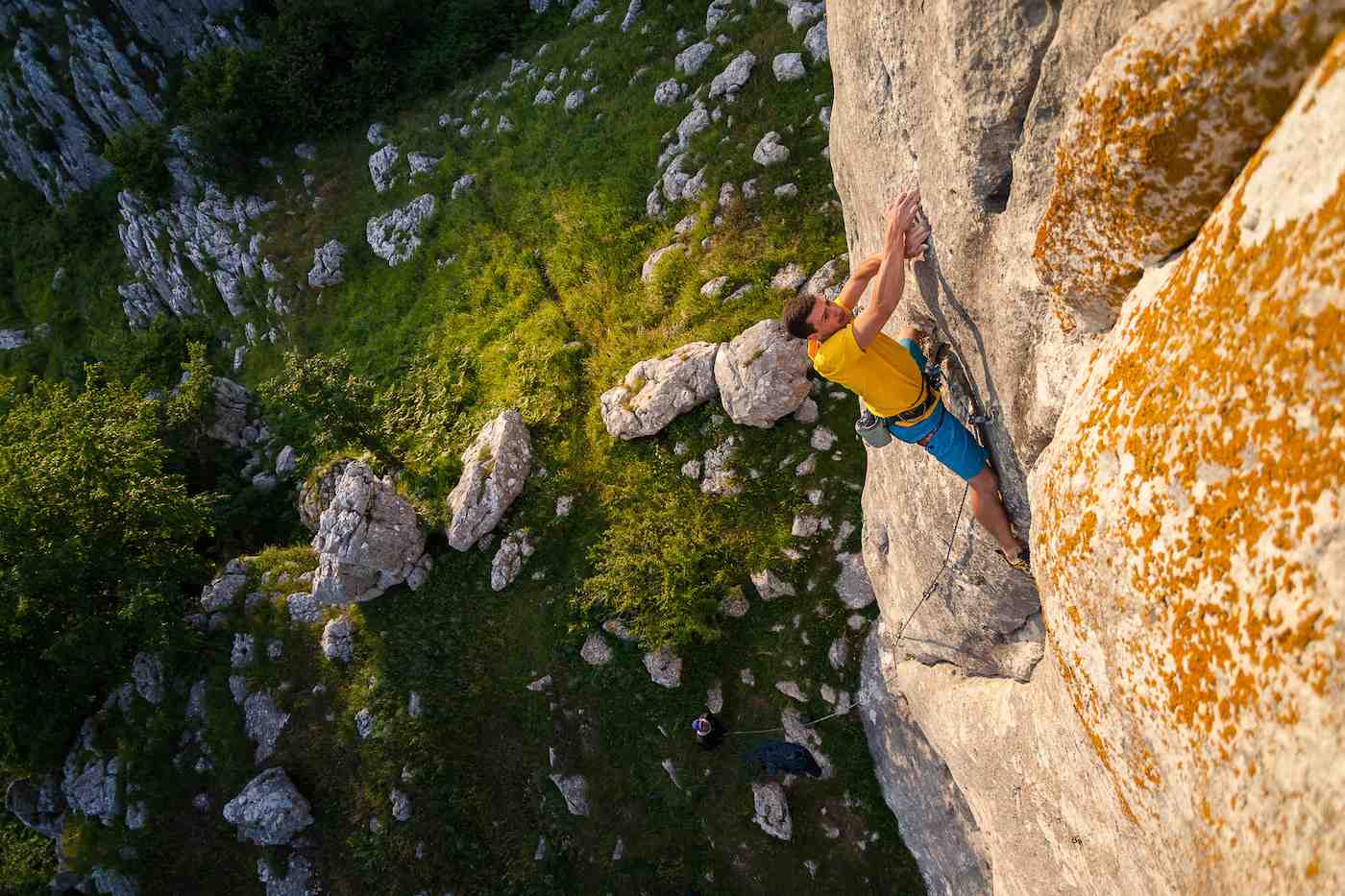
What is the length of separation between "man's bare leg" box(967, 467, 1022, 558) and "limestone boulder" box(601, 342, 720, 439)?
863 cm

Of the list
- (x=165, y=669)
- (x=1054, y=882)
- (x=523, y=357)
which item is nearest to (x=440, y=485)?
(x=523, y=357)

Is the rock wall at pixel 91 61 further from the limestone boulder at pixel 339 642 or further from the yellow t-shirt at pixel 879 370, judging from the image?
the yellow t-shirt at pixel 879 370

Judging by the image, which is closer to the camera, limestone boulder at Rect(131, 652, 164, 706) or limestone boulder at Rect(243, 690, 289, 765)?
limestone boulder at Rect(243, 690, 289, 765)

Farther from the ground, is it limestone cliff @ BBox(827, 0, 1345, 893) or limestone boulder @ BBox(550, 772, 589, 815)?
limestone cliff @ BBox(827, 0, 1345, 893)

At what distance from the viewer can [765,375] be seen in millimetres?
14992

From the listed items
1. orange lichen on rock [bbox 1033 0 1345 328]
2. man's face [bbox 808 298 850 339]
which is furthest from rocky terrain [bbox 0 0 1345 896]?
man's face [bbox 808 298 850 339]

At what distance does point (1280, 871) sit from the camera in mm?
Answer: 3533

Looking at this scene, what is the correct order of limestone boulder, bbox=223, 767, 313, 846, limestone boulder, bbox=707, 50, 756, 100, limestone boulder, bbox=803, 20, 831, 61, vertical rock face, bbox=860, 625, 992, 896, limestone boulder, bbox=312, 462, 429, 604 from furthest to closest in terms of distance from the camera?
1. limestone boulder, bbox=707, 50, 756, 100
2. limestone boulder, bbox=312, 462, 429, 604
3. limestone boulder, bbox=803, 20, 831, 61
4. limestone boulder, bbox=223, 767, 313, 846
5. vertical rock face, bbox=860, 625, 992, 896

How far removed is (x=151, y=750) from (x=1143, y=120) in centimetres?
2702

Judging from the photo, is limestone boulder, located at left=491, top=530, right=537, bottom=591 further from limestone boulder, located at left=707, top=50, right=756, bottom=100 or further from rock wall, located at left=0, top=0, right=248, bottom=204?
rock wall, located at left=0, top=0, right=248, bottom=204

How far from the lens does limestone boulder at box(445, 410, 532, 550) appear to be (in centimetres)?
1850

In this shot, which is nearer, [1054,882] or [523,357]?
[1054,882]

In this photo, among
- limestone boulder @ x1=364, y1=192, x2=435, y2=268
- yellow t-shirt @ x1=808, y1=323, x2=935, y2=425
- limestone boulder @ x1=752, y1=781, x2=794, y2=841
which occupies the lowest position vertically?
limestone boulder @ x1=752, y1=781, x2=794, y2=841

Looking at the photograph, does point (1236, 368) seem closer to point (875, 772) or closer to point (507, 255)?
point (875, 772)
